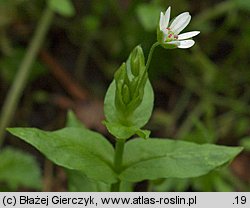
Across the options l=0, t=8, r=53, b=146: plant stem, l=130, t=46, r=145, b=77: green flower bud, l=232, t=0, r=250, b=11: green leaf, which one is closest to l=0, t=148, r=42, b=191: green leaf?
l=0, t=8, r=53, b=146: plant stem

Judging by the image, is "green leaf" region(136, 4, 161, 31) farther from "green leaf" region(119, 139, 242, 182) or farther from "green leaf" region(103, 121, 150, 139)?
"green leaf" region(103, 121, 150, 139)

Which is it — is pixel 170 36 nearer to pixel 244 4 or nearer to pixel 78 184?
pixel 78 184

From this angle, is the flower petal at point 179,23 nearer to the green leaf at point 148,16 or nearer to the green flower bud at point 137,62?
the green flower bud at point 137,62

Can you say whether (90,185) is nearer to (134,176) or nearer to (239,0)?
(134,176)

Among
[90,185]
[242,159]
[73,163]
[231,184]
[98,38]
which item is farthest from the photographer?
[98,38]

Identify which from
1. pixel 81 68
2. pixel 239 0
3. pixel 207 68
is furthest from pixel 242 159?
pixel 81 68
